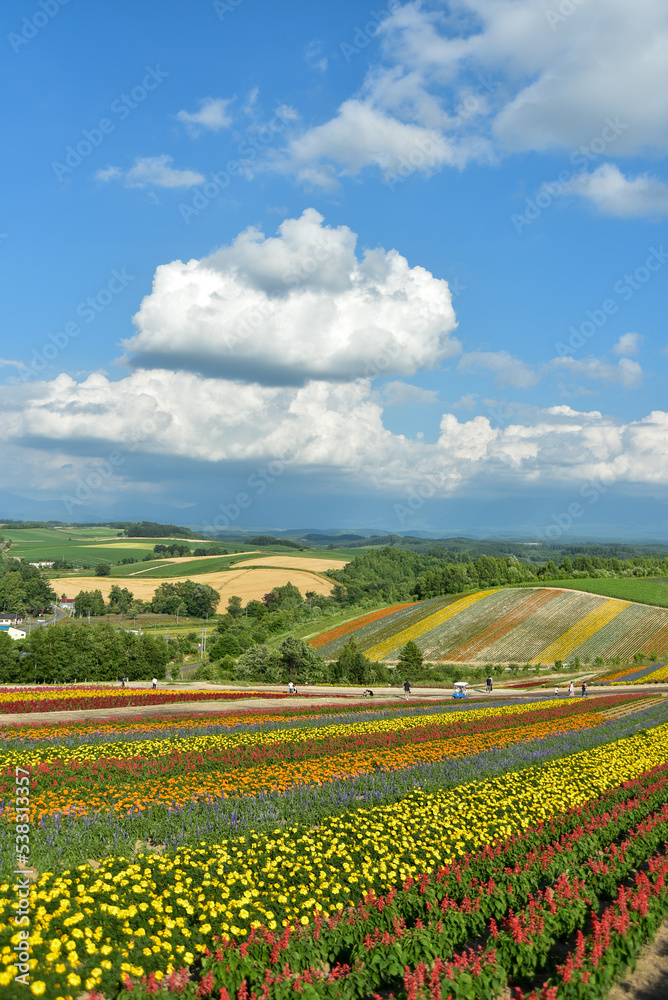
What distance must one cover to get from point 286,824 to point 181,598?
128m

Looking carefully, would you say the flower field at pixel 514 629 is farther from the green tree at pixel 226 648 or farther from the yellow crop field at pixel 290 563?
the yellow crop field at pixel 290 563

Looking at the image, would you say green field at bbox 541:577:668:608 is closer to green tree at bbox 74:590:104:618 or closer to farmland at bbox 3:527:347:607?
farmland at bbox 3:527:347:607

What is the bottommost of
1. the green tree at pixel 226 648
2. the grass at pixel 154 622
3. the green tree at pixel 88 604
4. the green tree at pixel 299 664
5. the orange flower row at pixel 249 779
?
the grass at pixel 154 622

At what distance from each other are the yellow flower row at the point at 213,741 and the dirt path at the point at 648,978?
12.9m

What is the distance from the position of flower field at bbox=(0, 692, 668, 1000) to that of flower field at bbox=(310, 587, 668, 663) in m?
56.9

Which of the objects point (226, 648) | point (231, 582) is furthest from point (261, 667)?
point (231, 582)

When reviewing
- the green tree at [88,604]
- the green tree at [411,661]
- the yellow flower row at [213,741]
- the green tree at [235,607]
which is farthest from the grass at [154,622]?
the yellow flower row at [213,741]

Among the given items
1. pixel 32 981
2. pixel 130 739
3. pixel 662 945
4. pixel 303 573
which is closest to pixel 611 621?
pixel 130 739

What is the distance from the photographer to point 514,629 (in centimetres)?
7969

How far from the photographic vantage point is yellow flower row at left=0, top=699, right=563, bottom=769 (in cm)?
1667

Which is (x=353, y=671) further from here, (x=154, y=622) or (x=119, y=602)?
(x=119, y=602)

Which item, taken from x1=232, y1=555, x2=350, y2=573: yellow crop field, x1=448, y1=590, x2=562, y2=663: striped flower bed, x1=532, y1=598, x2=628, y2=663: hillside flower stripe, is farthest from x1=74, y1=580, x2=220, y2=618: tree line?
x1=532, y1=598, x2=628, y2=663: hillside flower stripe

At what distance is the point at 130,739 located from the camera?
1995 centimetres

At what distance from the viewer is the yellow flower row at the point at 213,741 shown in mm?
16672
